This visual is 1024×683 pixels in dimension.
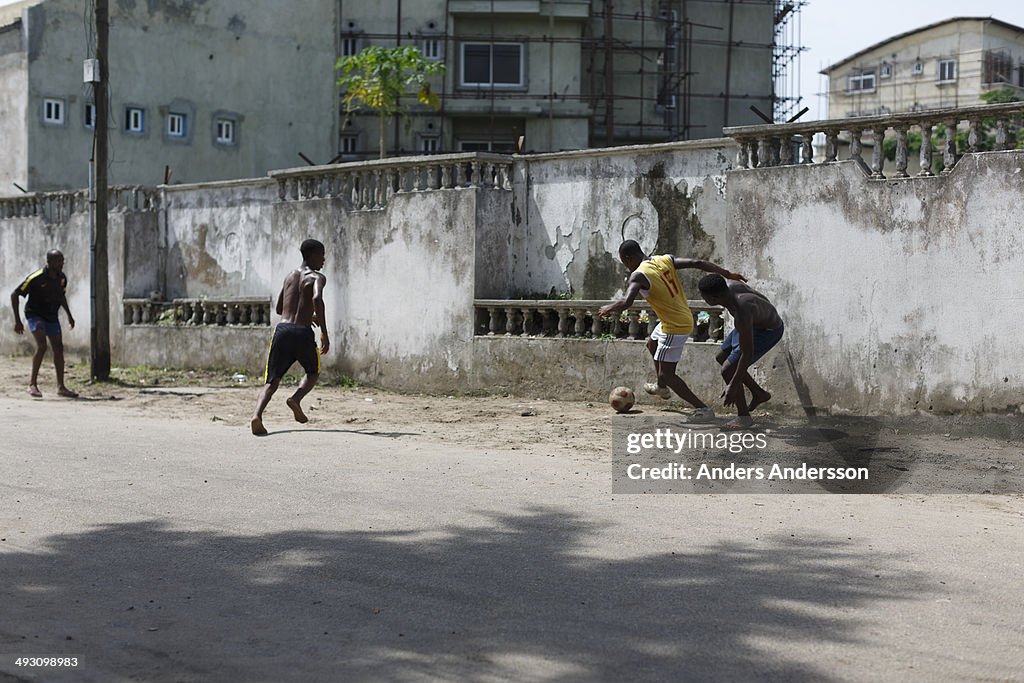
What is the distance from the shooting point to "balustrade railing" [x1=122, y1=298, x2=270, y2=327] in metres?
18.7

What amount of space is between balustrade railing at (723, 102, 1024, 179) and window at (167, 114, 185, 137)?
2415 cm

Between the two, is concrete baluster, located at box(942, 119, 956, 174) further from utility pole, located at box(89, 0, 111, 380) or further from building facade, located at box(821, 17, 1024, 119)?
building facade, located at box(821, 17, 1024, 119)

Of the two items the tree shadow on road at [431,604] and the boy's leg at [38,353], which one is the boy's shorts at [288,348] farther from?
the boy's leg at [38,353]

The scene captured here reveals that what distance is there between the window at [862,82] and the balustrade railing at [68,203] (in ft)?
132

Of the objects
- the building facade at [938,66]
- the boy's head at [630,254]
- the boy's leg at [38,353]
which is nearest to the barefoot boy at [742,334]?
the boy's head at [630,254]

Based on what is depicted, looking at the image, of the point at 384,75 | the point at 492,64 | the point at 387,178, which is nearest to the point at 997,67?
the point at 492,64

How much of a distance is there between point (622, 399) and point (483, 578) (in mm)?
6753

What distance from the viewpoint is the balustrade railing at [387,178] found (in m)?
15.4

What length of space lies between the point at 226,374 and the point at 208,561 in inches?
484

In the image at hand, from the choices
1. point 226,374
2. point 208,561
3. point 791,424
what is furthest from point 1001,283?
point 226,374

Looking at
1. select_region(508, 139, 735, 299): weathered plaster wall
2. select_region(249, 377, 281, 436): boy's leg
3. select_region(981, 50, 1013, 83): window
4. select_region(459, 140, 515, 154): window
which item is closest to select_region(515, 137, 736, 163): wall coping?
select_region(508, 139, 735, 299): weathered plaster wall

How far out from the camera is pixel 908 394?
11.5 m

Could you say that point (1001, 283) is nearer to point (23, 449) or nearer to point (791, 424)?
point (791, 424)

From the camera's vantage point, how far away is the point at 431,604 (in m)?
5.64
